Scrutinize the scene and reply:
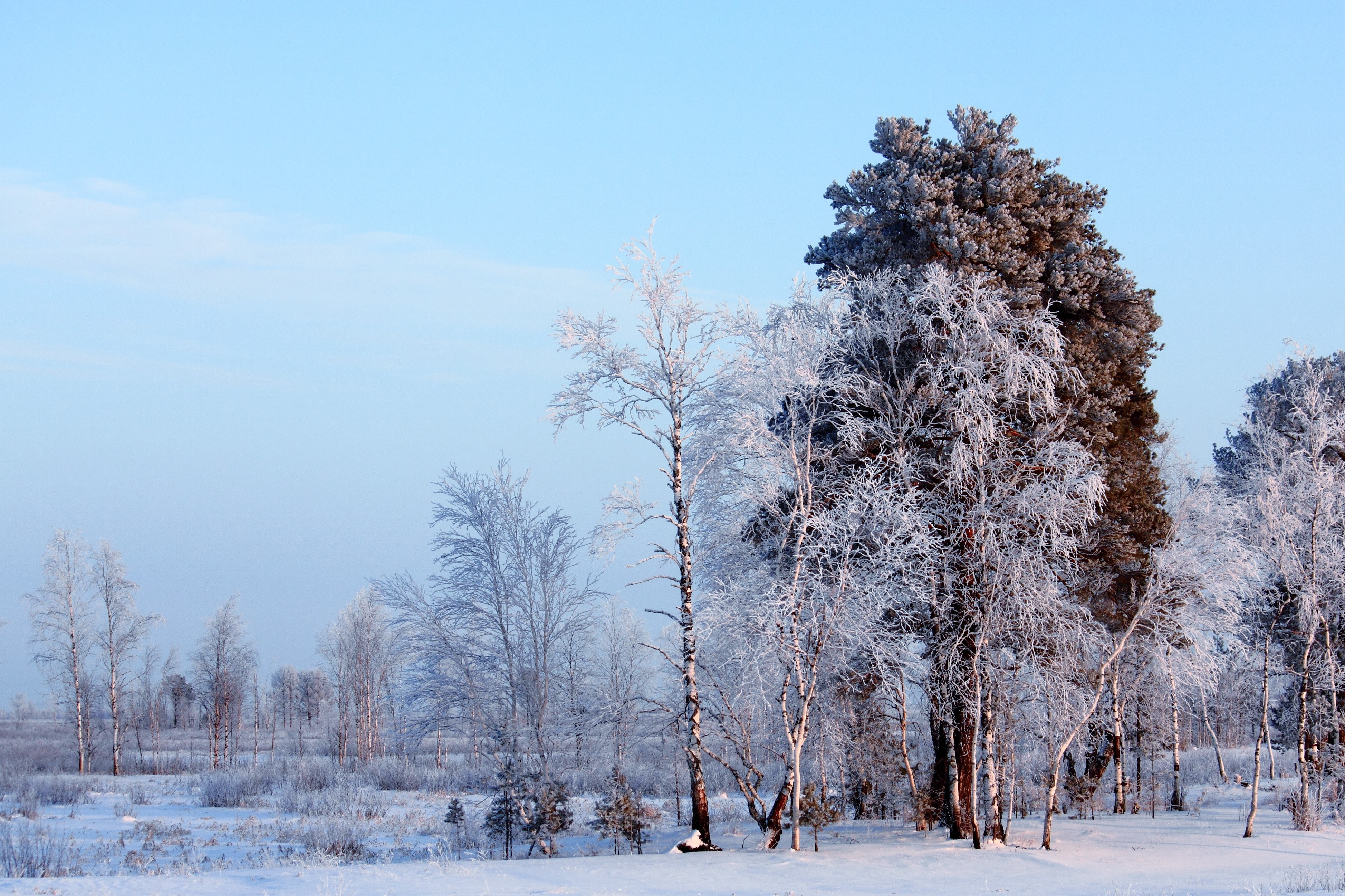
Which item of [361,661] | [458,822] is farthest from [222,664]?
[458,822]

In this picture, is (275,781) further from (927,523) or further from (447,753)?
(447,753)

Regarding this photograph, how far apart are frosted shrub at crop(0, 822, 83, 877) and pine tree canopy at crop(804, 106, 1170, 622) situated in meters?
16.6

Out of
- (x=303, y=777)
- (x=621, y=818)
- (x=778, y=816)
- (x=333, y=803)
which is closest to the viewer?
(x=778, y=816)

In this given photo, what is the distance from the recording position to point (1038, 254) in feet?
63.5

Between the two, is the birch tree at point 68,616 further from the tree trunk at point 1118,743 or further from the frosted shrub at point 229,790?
the tree trunk at point 1118,743

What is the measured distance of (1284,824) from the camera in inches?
761

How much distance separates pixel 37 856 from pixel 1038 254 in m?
21.1

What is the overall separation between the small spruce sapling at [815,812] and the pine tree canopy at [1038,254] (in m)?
7.28

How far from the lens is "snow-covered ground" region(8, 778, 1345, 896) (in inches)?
442

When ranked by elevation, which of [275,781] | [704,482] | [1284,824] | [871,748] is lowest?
[275,781]

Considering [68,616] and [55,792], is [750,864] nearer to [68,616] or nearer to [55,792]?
[55,792]

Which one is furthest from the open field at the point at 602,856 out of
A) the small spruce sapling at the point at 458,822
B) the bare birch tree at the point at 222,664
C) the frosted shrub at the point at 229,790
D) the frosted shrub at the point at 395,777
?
the bare birch tree at the point at 222,664

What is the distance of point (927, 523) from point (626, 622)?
131 feet

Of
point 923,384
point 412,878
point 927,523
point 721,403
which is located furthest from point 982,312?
point 412,878
